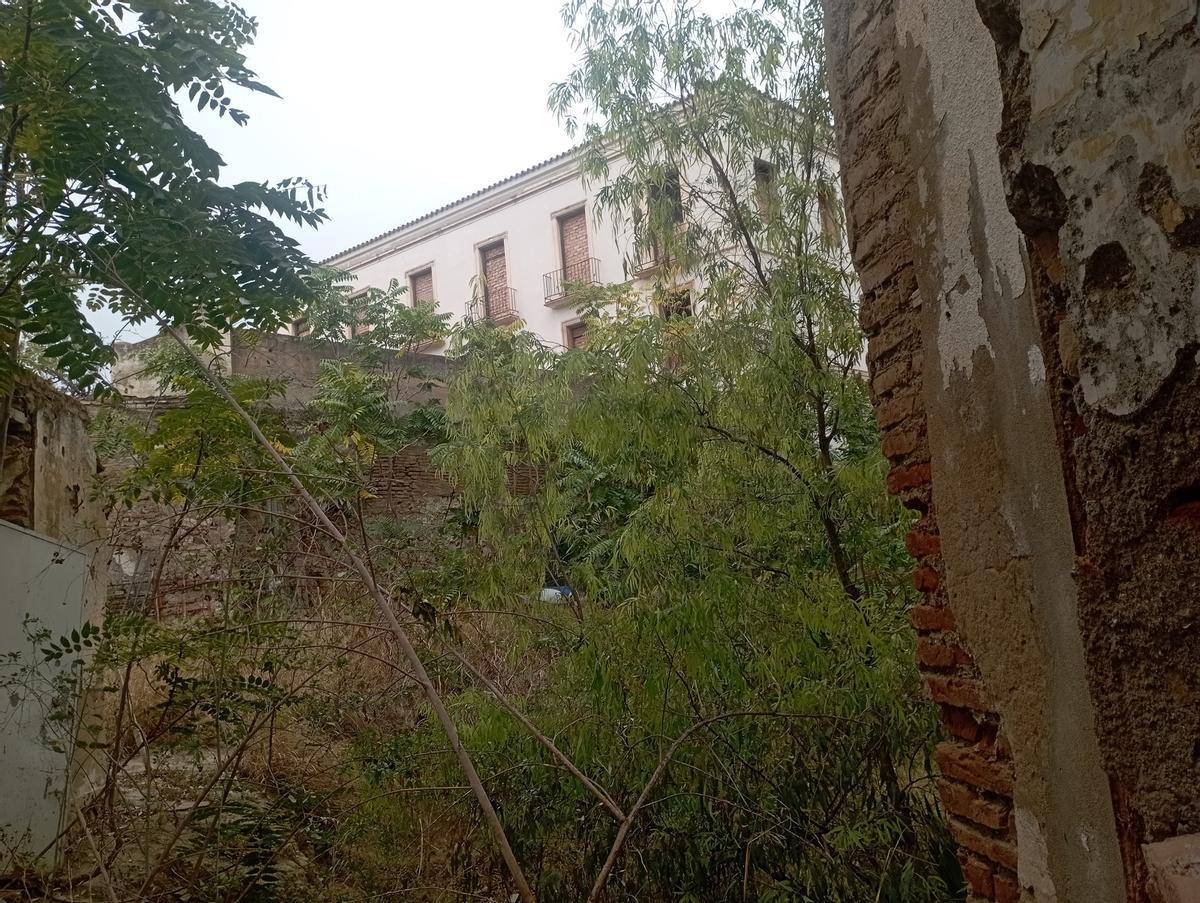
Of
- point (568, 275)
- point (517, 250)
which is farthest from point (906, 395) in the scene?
point (517, 250)

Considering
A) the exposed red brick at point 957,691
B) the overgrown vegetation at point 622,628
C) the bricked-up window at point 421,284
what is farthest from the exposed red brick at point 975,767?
the bricked-up window at point 421,284

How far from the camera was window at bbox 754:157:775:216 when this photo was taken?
5.61 m

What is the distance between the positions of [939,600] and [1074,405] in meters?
1.06

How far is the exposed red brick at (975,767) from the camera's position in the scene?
7.22 feet

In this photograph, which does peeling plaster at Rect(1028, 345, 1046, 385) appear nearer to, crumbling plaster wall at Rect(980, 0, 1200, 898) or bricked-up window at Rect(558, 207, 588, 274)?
crumbling plaster wall at Rect(980, 0, 1200, 898)

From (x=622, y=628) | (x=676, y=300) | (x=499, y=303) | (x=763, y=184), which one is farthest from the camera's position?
(x=499, y=303)

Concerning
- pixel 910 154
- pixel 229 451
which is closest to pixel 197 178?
pixel 229 451

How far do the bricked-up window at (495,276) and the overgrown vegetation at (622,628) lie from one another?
1252 centimetres

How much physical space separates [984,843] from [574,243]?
55.5ft

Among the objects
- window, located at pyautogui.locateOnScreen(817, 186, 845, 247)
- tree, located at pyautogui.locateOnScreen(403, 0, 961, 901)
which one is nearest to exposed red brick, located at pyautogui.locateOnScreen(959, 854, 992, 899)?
tree, located at pyautogui.locateOnScreen(403, 0, 961, 901)

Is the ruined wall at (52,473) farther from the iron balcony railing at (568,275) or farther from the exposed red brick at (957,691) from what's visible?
the iron balcony railing at (568,275)

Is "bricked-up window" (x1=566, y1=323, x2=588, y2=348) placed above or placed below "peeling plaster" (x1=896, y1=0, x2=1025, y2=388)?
above

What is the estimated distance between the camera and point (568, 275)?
18.3 m

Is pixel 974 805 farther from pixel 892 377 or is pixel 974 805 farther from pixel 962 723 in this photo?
pixel 892 377
